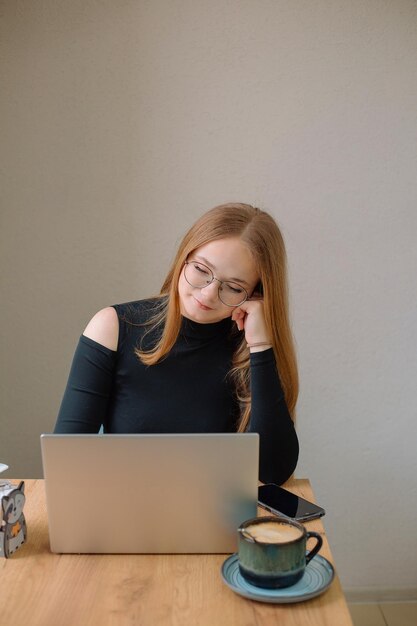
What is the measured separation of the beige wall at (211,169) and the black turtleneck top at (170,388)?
2.50ft

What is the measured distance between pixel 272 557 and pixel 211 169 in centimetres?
166

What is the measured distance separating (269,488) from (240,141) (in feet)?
4.46

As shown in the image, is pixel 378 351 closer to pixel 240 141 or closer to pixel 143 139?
pixel 240 141

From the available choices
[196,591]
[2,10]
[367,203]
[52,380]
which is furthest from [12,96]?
[196,591]

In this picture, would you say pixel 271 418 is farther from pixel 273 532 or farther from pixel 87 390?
pixel 273 532

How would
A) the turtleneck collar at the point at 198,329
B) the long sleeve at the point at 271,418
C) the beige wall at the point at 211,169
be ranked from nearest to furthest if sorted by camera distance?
the long sleeve at the point at 271,418 → the turtleneck collar at the point at 198,329 → the beige wall at the point at 211,169

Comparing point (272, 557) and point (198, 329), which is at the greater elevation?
point (198, 329)

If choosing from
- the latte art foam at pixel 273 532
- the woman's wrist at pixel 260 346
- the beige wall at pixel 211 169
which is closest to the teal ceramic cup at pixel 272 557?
the latte art foam at pixel 273 532

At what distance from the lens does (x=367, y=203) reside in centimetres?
249

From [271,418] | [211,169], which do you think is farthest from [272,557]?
[211,169]

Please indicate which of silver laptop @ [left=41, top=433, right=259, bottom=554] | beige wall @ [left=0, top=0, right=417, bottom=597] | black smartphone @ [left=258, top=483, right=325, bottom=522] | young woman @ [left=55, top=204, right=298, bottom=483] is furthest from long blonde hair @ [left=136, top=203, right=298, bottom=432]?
beige wall @ [left=0, top=0, right=417, bottom=597]

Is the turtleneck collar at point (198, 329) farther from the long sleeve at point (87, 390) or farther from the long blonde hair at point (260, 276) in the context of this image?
the long sleeve at point (87, 390)

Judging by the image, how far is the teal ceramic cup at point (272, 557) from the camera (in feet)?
3.34

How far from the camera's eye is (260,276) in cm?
166
